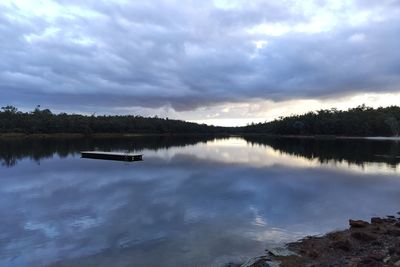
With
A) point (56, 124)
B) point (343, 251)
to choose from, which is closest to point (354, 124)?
point (56, 124)

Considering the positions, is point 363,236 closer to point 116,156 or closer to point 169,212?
point 169,212

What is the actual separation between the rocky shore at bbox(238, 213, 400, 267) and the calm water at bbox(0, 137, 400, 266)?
1.33 meters

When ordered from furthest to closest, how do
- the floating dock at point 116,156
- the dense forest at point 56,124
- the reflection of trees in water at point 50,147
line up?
1. the dense forest at point 56,124
2. the reflection of trees in water at point 50,147
3. the floating dock at point 116,156

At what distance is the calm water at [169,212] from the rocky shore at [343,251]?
133cm

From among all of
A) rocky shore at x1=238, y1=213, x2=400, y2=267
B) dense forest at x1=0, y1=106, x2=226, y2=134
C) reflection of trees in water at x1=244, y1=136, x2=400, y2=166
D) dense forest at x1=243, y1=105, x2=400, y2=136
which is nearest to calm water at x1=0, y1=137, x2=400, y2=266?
rocky shore at x1=238, y1=213, x2=400, y2=267

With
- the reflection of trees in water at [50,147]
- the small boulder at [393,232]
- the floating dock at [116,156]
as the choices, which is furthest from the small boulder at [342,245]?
the reflection of trees in water at [50,147]

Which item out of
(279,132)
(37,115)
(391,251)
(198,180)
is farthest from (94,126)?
(391,251)

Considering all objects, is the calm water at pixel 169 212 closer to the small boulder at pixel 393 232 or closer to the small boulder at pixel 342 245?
the small boulder at pixel 342 245

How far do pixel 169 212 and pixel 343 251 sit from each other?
33.0ft

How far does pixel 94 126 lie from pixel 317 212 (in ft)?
473

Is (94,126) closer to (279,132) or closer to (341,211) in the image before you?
(279,132)

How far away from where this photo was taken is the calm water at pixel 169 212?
47.9ft

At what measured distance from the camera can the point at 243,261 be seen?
1353 centimetres

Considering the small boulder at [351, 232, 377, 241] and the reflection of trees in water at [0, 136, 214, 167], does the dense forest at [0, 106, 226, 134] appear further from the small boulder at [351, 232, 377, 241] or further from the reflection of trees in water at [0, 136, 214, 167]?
the small boulder at [351, 232, 377, 241]
